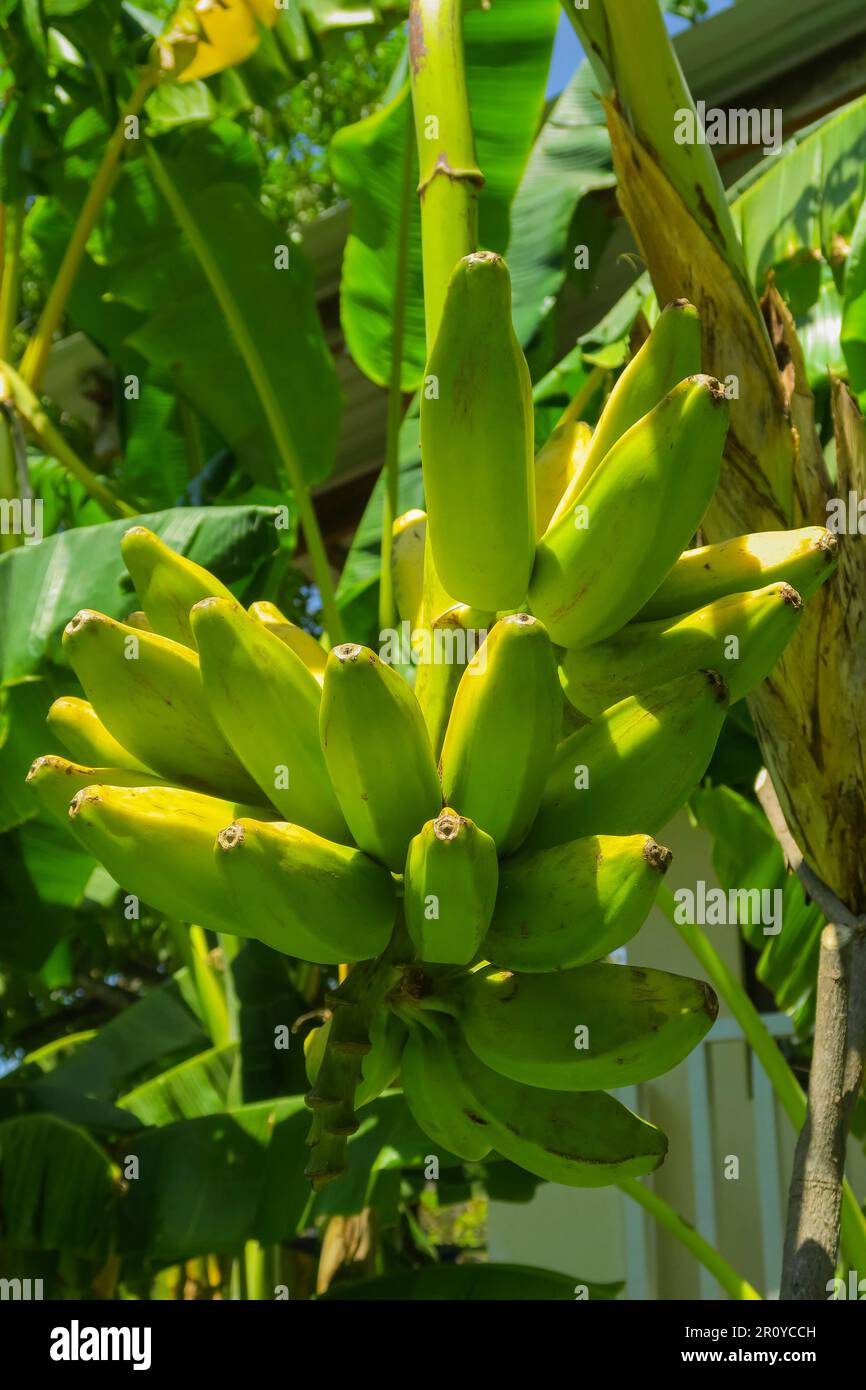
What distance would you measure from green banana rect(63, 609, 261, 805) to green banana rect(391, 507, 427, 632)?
17 cm

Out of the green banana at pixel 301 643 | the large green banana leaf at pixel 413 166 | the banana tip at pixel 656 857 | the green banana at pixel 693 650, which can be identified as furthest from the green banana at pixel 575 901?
the large green banana leaf at pixel 413 166

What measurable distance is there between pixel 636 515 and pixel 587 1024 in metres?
0.27

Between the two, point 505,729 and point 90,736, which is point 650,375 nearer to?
point 505,729

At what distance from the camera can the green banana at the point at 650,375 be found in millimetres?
760

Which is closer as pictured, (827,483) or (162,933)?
(827,483)

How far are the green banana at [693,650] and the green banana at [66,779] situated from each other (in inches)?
10.4

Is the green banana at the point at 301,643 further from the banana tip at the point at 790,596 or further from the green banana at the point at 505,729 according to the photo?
the banana tip at the point at 790,596

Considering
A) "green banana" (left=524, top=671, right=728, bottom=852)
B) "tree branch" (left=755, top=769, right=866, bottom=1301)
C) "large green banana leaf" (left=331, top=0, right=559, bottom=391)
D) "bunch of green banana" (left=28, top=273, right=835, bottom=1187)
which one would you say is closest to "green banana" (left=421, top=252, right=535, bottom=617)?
"bunch of green banana" (left=28, top=273, right=835, bottom=1187)

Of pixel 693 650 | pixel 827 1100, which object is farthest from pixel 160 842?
pixel 827 1100

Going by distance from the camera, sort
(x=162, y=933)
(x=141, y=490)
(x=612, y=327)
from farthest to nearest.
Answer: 1. (x=162, y=933)
2. (x=141, y=490)
3. (x=612, y=327)

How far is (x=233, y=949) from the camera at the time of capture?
6.79 ft
